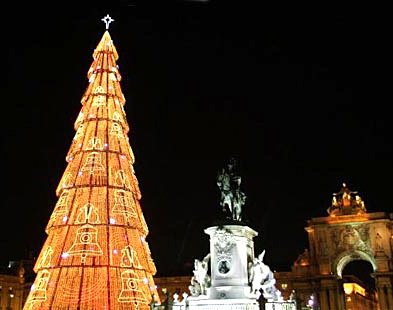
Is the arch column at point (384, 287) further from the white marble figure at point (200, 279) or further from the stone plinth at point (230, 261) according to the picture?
the white marble figure at point (200, 279)

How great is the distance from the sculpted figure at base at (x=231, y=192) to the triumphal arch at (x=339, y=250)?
46998 mm

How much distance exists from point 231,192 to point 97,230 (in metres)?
8.38

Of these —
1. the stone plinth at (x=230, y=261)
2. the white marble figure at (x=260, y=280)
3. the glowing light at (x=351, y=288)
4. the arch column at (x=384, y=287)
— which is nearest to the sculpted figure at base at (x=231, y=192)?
the stone plinth at (x=230, y=261)

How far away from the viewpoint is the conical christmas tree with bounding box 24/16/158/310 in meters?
28.0

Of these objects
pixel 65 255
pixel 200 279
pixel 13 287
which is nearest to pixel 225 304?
pixel 200 279

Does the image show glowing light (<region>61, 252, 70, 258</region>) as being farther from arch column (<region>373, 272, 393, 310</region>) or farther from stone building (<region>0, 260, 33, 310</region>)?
arch column (<region>373, 272, 393, 310</region>)

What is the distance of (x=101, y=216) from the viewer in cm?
2969

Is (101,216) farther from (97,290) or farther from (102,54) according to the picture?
(102,54)

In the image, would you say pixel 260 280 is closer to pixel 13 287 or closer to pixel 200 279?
pixel 200 279

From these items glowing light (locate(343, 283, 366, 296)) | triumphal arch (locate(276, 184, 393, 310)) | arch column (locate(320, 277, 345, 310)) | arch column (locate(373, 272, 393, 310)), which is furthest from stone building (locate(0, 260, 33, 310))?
glowing light (locate(343, 283, 366, 296))

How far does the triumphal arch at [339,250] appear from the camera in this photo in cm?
6881

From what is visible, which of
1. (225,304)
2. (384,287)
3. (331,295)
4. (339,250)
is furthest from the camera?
(339,250)

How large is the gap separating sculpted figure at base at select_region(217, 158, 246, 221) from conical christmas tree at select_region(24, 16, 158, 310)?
20.5ft

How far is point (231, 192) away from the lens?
1040 inches
